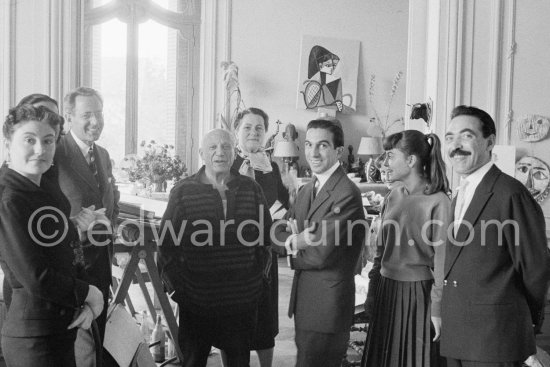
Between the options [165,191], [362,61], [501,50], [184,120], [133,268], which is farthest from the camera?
[362,61]

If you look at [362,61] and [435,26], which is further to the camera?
[362,61]

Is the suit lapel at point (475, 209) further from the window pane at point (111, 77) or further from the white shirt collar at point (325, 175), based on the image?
the window pane at point (111, 77)

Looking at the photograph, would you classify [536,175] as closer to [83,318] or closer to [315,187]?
[315,187]

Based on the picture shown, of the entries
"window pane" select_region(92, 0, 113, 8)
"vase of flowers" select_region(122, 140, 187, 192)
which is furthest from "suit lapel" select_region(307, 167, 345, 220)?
"window pane" select_region(92, 0, 113, 8)

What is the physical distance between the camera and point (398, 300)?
282 centimetres

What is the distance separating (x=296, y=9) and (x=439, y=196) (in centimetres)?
736

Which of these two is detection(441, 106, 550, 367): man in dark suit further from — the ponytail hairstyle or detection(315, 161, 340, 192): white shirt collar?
detection(315, 161, 340, 192): white shirt collar

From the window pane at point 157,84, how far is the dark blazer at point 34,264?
23.3 ft

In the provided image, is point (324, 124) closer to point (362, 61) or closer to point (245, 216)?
point (245, 216)

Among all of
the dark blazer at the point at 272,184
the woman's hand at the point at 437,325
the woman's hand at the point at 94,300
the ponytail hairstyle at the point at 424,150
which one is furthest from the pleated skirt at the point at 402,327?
the woman's hand at the point at 94,300

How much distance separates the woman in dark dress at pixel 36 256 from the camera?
6.59 feet

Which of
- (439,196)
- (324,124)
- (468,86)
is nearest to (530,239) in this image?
(439,196)

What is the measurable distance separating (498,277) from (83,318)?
1.58 m

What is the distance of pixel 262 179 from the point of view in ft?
11.1
